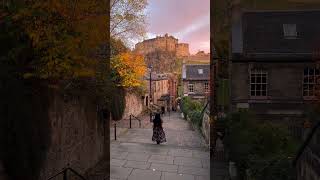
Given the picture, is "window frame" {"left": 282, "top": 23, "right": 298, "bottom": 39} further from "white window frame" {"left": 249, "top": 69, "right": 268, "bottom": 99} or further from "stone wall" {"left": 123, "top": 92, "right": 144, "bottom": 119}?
"stone wall" {"left": 123, "top": 92, "right": 144, "bottom": 119}

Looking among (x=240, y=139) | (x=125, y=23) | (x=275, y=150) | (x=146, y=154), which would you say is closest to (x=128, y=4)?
(x=125, y=23)

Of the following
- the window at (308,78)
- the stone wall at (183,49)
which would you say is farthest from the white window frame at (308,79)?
the stone wall at (183,49)

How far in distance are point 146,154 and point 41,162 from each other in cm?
651

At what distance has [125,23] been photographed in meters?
15.3

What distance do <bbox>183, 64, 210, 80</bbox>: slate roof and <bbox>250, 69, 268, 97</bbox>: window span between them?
81.5ft

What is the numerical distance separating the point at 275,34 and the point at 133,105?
16766mm

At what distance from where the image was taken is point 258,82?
19.9 metres

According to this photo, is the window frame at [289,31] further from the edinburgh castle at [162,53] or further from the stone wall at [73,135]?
the edinburgh castle at [162,53]

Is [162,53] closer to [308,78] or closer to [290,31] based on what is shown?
[290,31]

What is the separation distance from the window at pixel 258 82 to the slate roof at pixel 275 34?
103cm

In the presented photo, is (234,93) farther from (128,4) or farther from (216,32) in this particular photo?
(128,4)

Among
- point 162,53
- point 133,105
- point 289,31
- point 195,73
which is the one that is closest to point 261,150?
point 289,31

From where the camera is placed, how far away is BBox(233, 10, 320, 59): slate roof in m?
20.2

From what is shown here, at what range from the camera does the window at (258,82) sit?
64.9ft
